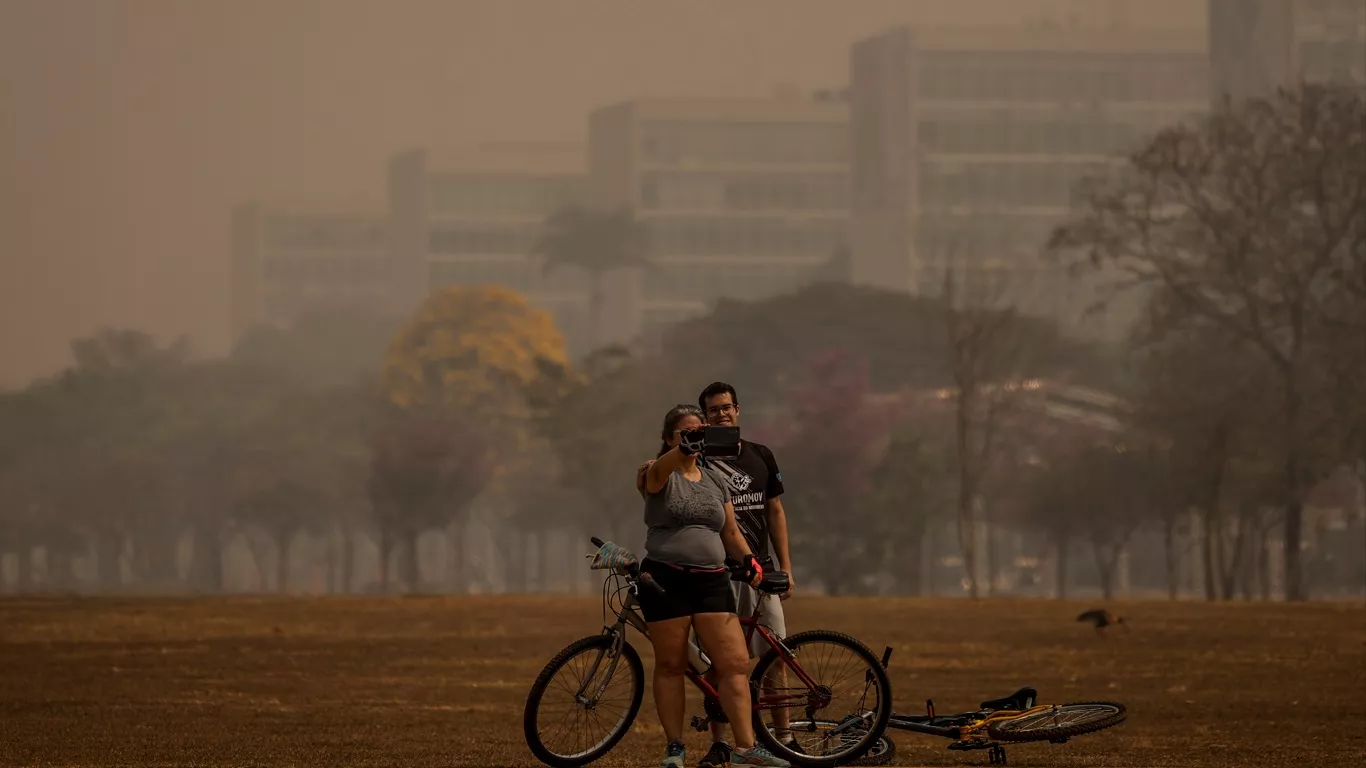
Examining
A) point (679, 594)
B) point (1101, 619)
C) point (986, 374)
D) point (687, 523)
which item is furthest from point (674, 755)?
point (986, 374)

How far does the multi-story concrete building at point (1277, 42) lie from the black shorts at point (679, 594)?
530ft

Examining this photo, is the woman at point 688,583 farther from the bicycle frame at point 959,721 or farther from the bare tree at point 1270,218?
the bare tree at point 1270,218

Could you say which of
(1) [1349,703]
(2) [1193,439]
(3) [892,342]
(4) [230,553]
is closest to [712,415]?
(1) [1349,703]

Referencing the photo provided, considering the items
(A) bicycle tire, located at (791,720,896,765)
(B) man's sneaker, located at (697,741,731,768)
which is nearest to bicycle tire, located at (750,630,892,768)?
(A) bicycle tire, located at (791,720,896,765)

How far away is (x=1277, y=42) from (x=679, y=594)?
167172 millimetres

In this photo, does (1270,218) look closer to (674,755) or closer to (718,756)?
(718,756)

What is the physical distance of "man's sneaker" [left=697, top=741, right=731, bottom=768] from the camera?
15961mm

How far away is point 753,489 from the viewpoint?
54.7 feet

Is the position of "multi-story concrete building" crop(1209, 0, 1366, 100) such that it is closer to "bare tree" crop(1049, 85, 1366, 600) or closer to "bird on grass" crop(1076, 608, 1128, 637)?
"bare tree" crop(1049, 85, 1366, 600)

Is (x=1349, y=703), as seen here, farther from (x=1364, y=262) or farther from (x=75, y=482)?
Answer: (x=75, y=482)

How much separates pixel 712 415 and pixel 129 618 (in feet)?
109

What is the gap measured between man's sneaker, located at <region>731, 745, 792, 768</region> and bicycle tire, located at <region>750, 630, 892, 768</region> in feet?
0.37

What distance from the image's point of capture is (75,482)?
123188 millimetres

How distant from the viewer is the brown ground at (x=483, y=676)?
19.9 m
